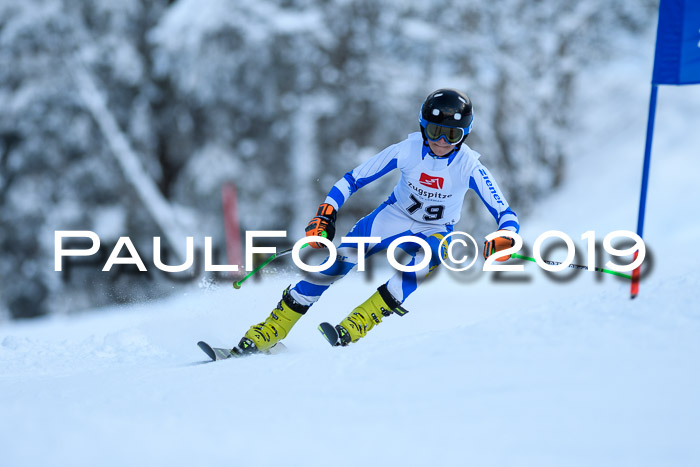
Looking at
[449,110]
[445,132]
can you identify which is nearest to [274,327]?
[445,132]

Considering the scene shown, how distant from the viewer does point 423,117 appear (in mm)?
4023

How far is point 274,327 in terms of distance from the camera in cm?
443

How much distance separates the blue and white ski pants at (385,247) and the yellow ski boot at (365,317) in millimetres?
61

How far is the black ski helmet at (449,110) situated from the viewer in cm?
392

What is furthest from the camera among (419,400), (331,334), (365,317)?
(365,317)

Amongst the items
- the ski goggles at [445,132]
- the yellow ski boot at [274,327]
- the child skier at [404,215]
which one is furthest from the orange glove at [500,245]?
the yellow ski boot at [274,327]

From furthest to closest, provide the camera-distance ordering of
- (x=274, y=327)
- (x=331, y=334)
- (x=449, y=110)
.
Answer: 1. (x=274, y=327)
2. (x=331, y=334)
3. (x=449, y=110)

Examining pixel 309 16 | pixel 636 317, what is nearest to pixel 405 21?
pixel 309 16

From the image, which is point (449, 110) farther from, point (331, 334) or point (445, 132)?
point (331, 334)

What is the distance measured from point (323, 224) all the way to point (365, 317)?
651 mm

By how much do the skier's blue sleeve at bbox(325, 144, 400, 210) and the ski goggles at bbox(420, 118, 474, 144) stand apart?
34cm

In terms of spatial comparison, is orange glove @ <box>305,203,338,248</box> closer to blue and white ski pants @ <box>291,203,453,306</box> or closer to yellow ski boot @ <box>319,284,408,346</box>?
blue and white ski pants @ <box>291,203,453,306</box>

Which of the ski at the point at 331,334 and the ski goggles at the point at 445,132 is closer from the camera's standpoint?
the ski goggles at the point at 445,132

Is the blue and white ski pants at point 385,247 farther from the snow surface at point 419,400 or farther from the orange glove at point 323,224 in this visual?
the snow surface at point 419,400
